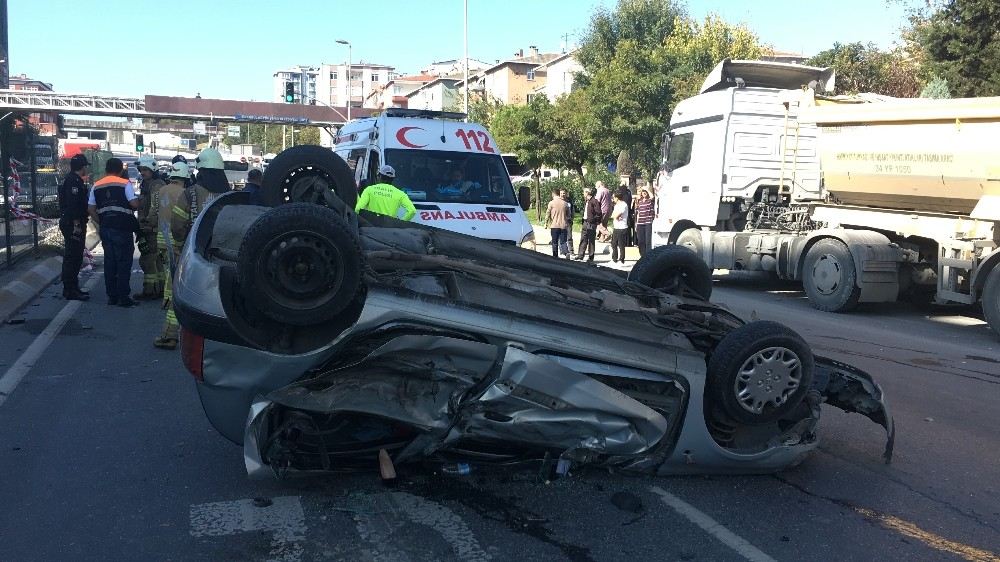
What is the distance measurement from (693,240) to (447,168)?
5888 mm

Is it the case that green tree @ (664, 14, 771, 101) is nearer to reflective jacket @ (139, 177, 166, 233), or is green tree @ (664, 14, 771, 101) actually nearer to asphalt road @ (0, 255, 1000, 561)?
reflective jacket @ (139, 177, 166, 233)

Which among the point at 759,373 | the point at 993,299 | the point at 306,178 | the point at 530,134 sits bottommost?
the point at 993,299

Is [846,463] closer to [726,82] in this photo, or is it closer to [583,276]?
[583,276]

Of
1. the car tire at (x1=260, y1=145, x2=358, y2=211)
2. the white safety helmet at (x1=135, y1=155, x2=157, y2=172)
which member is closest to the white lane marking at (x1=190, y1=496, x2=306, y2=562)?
the car tire at (x1=260, y1=145, x2=358, y2=211)

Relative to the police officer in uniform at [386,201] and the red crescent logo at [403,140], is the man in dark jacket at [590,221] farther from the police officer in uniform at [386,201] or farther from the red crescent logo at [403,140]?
the police officer in uniform at [386,201]

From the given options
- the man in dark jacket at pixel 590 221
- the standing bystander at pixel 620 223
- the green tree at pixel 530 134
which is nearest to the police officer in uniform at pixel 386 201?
the standing bystander at pixel 620 223

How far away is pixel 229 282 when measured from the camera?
4078mm

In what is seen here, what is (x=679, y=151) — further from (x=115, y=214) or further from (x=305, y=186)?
(x=305, y=186)

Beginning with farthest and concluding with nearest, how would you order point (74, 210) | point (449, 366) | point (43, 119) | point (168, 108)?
1. point (43, 119)
2. point (168, 108)
3. point (74, 210)
4. point (449, 366)

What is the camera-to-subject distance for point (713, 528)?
418cm

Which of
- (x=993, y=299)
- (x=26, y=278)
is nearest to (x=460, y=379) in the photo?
(x=993, y=299)

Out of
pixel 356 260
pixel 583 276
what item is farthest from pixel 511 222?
pixel 356 260

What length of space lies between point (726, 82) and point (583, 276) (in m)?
10.1

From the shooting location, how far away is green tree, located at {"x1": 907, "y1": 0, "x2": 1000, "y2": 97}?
19.9m
